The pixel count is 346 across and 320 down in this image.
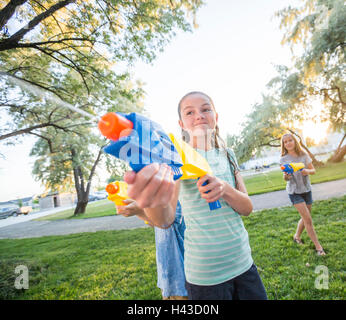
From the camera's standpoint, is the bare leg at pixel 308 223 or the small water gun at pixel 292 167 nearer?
the bare leg at pixel 308 223

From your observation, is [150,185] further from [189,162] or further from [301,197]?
[301,197]

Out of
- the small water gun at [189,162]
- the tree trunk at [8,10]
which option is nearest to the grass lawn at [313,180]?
the small water gun at [189,162]

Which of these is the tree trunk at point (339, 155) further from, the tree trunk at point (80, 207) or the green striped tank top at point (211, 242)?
the tree trunk at point (80, 207)

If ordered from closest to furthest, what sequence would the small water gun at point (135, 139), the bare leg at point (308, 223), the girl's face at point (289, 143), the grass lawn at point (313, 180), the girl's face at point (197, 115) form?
the small water gun at point (135, 139) → the girl's face at point (197, 115) → the bare leg at point (308, 223) → the girl's face at point (289, 143) → the grass lawn at point (313, 180)

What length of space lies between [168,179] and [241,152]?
15.9 meters

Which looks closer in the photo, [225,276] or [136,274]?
[225,276]

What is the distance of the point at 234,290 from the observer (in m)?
1.24

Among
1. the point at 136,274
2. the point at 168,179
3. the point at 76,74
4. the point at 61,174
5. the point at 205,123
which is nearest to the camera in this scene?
the point at 168,179

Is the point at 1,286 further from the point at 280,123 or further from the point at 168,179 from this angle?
the point at 280,123

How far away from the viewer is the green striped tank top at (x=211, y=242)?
3.93ft

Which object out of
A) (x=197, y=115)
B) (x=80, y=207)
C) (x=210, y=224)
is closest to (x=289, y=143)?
(x=197, y=115)

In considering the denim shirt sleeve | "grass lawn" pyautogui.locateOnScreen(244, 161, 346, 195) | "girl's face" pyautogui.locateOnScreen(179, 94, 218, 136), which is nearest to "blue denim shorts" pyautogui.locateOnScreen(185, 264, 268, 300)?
the denim shirt sleeve
